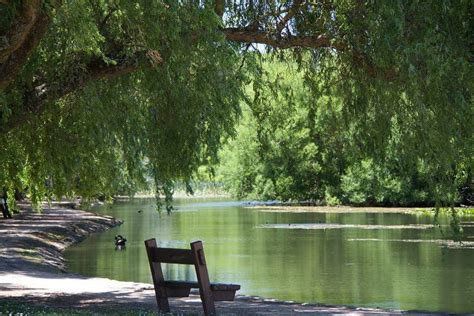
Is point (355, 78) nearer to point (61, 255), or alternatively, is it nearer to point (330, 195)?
point (61, 255)

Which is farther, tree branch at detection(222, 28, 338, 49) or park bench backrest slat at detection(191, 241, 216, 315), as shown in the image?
tree branch at detection(222, 28, 338, 49)

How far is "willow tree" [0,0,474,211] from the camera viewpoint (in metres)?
9.34

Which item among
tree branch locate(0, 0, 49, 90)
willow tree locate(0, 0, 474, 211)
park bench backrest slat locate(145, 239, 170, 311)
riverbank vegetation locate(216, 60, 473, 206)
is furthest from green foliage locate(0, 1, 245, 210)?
park bench backrest slat locate(145, 239, 170, 311)

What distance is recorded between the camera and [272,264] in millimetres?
23562

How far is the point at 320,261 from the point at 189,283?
15.1 metres

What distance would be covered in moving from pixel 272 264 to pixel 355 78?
1296 centimetres

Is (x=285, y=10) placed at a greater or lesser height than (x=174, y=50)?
greater

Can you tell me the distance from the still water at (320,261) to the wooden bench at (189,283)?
23.7 feet

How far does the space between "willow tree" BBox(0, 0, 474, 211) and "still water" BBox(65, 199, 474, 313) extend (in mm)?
6071

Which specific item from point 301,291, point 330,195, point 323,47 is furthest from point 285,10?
point 330,195

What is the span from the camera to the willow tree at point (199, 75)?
934 cm

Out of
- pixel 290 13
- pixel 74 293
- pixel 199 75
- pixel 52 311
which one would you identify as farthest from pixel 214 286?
pixel 74 293

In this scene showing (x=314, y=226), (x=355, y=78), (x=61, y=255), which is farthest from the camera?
(x=314, y=226)

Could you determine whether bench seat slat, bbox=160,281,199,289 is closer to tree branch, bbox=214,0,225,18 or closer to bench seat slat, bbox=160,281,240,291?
bench seat slat, bbox=160,281,240,291
